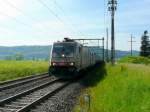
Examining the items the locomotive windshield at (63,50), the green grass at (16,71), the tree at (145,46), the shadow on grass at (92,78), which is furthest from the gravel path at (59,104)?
the tree at (145,46)

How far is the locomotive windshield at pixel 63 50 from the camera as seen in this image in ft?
101

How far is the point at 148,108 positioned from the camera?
11078 millimetres

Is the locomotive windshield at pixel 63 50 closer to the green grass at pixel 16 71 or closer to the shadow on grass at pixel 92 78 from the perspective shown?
the shadow on grass at pixel 92 78

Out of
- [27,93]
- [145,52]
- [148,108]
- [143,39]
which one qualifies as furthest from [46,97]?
[143,39]

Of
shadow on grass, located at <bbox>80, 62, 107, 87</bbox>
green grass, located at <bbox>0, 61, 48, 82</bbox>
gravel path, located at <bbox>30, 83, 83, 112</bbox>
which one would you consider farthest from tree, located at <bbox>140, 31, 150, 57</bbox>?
gravel path, located at <bbox>30, 83, 83, 112</bbox>

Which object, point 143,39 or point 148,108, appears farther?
point 143,39

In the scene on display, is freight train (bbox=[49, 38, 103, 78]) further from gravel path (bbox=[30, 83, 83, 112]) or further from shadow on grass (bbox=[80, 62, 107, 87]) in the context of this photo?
gravel path (bbox=[30, 83, 83, 112])

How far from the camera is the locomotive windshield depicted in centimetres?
3078

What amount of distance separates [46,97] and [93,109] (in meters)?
4.52

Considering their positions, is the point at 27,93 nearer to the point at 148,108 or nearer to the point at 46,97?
the point at 46,97

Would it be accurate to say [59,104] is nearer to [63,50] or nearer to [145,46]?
[63,50]

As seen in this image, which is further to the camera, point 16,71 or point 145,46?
point 145,46

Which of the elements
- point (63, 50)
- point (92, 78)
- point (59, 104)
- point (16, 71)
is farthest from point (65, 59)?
point (59, 104)

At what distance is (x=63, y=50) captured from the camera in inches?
1219
